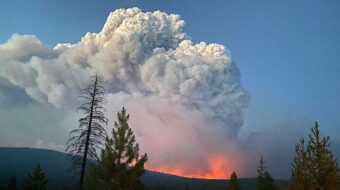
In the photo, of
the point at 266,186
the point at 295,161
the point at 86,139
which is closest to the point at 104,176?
the point at 86,139

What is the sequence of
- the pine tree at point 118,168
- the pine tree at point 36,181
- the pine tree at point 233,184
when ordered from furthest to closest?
the pine tree at point 36,181 → the pine tree at point 233,184 → the pine tree at point 118,168

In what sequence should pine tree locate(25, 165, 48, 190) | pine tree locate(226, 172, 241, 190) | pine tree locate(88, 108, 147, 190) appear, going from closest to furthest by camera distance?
pine tree locate(88, 108, 147, 190)
pine tree locate(226, 172, 241, 190)
pine tree locate(25, 165, 48, 190)

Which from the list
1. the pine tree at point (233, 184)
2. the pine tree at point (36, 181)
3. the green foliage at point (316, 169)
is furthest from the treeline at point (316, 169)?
the pine tree at point (36, 181)

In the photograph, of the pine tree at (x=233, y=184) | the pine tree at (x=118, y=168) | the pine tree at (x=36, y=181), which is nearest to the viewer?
the pine tree at (x=118, y=168)

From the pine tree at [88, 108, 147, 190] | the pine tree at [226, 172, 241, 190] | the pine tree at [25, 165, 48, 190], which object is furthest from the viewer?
the pine tree at [25, 165, 48, 190]

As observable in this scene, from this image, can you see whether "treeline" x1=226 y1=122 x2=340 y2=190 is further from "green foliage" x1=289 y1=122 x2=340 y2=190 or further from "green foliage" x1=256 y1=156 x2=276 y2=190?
"green foliage" x1=256 y1=156 x2=276 y2=190

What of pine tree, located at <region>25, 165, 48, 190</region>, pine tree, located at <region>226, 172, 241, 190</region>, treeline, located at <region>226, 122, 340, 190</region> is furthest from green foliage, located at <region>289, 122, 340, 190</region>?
pine tree, located at <region>25, 165, 48, 190</region>

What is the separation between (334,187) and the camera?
1025 inches

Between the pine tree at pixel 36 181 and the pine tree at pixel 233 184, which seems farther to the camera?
the pine tree at pixel 36 181

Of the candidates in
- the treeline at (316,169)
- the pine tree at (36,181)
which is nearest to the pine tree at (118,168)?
the treeline at (316,169)

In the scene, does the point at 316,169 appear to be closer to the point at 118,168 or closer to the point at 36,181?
the point at 118,168

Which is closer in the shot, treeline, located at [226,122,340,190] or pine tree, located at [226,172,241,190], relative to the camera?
treeline, located at [226,122,340,190]

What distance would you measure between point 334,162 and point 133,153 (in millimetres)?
13242

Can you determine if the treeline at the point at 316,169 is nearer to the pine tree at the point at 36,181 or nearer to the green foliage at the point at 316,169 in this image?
the green foliage at the point at 316,169
